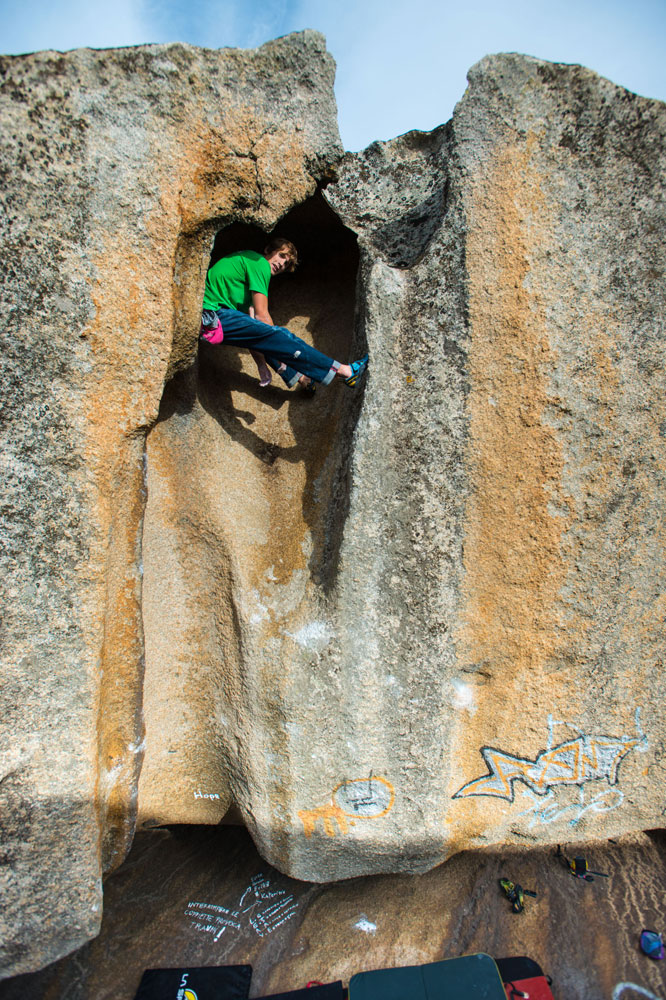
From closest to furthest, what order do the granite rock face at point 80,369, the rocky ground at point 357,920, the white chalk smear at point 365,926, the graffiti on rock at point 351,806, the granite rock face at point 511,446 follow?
the granite rock face at point 80,369 < the granite rock face at point 511,446 < the graffiti on rock at point 351,806 < the rocky ground at point 357,920 < the white chalk smear at point 365,926

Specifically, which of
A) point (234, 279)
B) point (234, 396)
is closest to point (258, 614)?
point (234, 396)

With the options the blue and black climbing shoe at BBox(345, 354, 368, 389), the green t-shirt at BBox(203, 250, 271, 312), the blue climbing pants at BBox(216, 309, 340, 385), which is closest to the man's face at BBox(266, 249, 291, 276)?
the green t-shirt at BBox(203, 250, 271, 312)

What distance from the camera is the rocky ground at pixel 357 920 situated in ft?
7.31

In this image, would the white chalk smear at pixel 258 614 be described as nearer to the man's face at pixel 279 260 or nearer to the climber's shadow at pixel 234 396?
the climber's shadow at pixel 234 396

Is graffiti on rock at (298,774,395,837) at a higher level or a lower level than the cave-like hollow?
lower

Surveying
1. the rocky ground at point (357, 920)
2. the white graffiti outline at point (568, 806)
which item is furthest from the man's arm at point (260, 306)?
the rocky ground at point (357, 920)

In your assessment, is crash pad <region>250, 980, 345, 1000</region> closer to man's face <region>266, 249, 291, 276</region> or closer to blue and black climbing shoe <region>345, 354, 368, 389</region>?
blue and black climbing shoe <region>345, 354, 368, 389</region>

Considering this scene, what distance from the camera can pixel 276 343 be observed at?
2232 millimetres

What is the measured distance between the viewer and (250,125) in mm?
2021

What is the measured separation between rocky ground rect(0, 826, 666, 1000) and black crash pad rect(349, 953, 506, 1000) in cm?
9

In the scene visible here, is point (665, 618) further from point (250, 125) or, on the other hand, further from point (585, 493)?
point (250, 125)

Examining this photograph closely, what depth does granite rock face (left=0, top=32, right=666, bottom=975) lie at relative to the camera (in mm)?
1797

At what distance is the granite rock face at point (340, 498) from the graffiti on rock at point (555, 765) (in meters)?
0.01

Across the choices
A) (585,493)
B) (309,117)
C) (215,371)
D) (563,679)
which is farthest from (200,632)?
(309,117)
